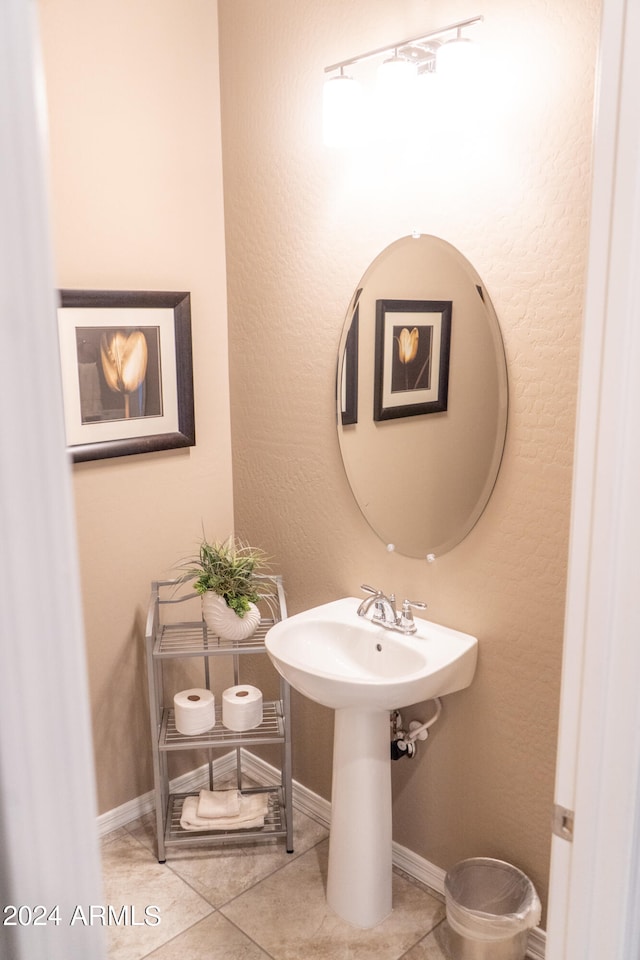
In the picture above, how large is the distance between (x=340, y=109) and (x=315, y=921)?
2.19 m

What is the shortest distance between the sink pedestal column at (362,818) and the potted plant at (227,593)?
45cm

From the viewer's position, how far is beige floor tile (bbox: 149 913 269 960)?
206cm

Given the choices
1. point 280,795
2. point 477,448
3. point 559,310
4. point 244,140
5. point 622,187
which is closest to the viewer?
point 622,187

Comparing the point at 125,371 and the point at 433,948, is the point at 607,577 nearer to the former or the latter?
the point at 433,948

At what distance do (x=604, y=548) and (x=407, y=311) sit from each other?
120cm

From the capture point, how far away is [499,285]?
186 cm

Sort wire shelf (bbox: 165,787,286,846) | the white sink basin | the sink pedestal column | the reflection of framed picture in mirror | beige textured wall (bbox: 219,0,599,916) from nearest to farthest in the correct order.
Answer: beige textured wall (bbox: 219,0,599,916) < the white sink basin < the sink pedestal column < the reflection of framed picture in mirror < wire shelf (bbox: 165,787,286,846)

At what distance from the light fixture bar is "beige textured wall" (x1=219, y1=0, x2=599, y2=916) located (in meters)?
0.03

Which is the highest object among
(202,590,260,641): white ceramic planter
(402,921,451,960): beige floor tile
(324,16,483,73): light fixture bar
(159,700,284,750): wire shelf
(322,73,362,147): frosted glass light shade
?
(324,16,483,73): light fixture bar

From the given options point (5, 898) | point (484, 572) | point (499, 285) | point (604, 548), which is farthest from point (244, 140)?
Answer: point (5, 898)

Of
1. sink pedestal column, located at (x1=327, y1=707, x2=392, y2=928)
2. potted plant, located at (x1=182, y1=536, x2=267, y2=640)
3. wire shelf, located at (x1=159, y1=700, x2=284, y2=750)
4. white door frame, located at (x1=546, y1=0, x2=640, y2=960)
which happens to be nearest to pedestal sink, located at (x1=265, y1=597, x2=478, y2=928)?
sink pedestal column, located at (x1=327, y1=707, x2=392, y2=928)

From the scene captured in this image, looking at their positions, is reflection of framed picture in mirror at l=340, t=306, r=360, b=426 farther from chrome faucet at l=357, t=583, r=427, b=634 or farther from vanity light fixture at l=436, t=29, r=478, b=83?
vanity light fixture at l=436, t=29, r=478, b=83

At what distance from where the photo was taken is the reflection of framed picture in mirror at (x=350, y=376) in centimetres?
221

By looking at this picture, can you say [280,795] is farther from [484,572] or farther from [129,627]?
[484,572]
